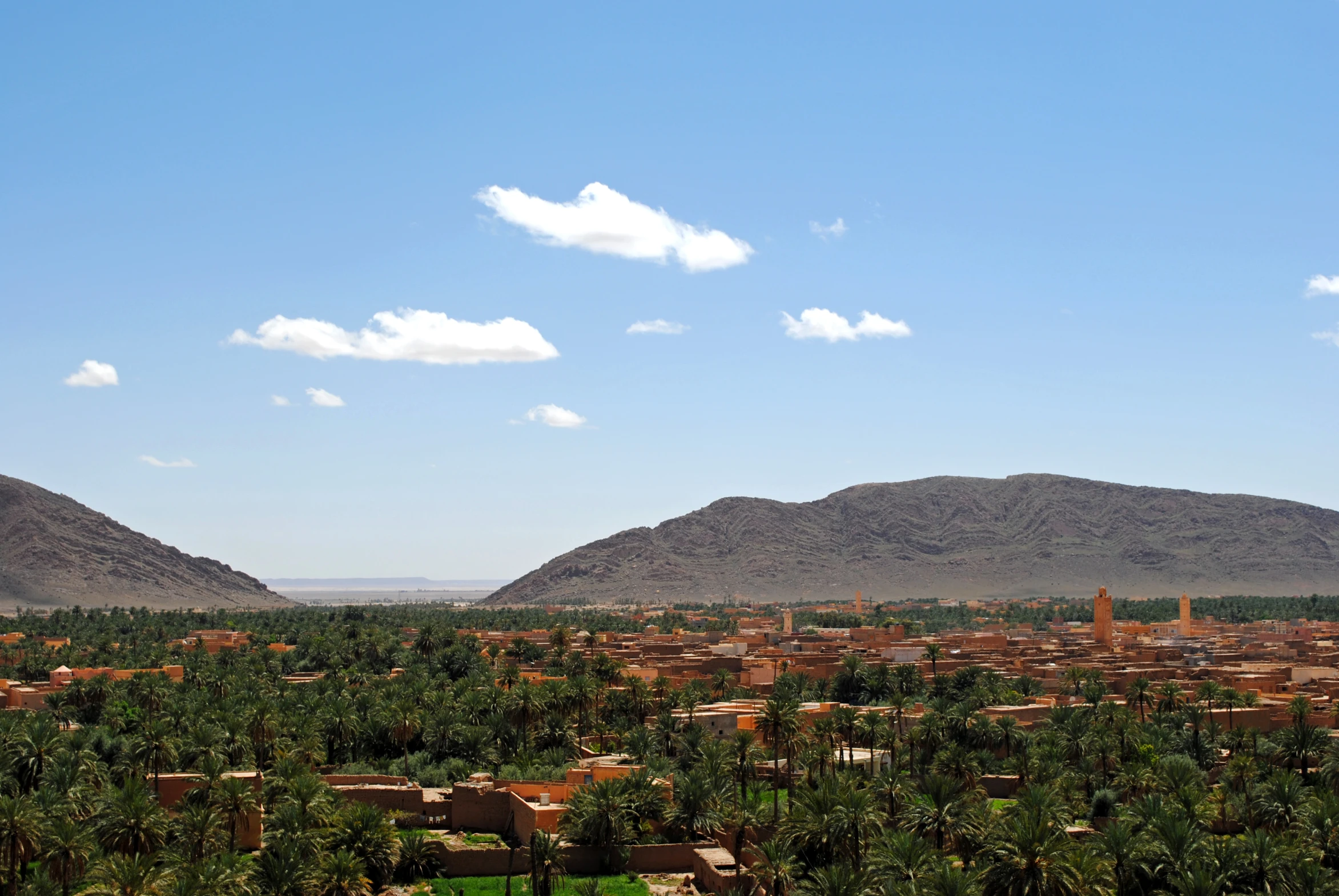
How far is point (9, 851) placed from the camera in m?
32.1

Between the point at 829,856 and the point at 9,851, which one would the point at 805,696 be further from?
the point at 9,851

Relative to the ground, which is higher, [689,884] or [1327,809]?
[1327,809]

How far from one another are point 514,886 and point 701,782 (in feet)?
21.0

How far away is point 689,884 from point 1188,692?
39.0 metres

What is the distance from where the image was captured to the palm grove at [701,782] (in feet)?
98.6

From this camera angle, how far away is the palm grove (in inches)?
1183

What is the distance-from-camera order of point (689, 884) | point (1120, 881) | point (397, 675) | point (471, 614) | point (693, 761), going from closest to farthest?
point (1120, 881) → point (689, 884) → point (693, 761) → point (397, 675) → point (471, 614)

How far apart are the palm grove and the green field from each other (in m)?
0.75

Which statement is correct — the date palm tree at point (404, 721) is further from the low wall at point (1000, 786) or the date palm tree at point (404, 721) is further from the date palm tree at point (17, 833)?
the low wall at point (1000, 786)

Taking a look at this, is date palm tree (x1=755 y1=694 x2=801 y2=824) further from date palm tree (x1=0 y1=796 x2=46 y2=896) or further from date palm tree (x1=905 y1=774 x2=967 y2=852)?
date palm tree (x1=0 y1=796 x2=46 y2=896)

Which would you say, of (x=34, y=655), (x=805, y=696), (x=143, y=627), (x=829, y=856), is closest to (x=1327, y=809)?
(x=829, y=856)

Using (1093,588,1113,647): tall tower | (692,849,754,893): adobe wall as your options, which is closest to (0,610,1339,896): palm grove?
(692,849,754,893): adobe wall

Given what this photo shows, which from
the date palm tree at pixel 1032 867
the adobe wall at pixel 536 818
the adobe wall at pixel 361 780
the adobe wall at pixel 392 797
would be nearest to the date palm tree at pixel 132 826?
the adobe wall at pixel 392 797

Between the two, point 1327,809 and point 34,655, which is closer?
point 1327,809
